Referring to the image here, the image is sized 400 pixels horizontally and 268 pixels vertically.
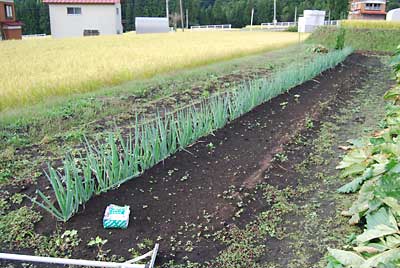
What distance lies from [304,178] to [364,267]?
5.22ft

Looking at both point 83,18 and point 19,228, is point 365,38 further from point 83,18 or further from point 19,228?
point 83,18

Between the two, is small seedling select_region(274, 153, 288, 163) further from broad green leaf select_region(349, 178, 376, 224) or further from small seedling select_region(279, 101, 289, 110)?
small seedling select_region(279, 101, 289, 110)

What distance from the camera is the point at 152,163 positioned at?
126 inches

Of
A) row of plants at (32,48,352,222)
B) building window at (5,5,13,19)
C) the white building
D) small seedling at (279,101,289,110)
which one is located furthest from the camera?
the white building

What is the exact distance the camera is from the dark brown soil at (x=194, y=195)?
→ 2396 mm

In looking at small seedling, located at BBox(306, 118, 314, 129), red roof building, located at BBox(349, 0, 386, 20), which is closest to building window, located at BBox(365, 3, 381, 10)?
red roof building, located at BBox(349, 0, 386, 20)

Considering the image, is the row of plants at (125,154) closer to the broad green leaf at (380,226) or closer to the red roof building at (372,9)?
the broad green leaf at (380,226)

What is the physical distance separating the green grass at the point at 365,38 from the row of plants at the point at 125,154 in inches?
495

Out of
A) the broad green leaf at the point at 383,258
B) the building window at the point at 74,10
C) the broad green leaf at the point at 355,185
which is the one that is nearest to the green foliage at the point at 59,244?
the broad green leaf at the point at 383,258

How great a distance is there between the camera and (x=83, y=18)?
27.9 m

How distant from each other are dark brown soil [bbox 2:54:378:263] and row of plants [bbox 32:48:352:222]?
0.08 metres

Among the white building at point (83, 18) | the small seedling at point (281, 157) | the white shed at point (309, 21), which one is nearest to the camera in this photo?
the small seedling at point (281, 157)

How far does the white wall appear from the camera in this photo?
1091 inches

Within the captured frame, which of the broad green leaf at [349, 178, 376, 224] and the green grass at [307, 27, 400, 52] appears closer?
the broad green leaf at [349, 178, 376, 224]
